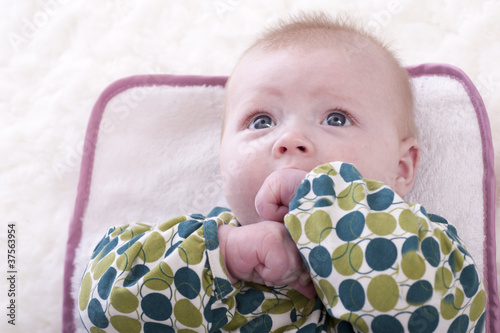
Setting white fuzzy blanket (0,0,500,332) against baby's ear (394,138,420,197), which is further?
white fuzzy blanket (0,0,500,332)

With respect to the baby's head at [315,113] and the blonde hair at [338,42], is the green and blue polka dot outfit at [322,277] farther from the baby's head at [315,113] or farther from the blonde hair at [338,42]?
the blonde hair at [338,42]

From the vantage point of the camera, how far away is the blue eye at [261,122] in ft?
3.87

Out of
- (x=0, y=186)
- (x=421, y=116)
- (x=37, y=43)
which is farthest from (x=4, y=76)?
(x=421, y=116)

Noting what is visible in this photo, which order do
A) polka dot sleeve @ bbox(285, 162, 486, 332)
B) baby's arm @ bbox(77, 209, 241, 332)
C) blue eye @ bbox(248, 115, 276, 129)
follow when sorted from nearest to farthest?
polka dot sleeve @ bbox(285, 162, 486, 332) → baby's arm @ bbox(77, 209, 241, 332) → blue eye @ bbox(248, 115, 276, 129)

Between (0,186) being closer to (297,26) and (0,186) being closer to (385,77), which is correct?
(297,26)

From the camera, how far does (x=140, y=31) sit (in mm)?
1734

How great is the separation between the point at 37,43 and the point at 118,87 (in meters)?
0.38

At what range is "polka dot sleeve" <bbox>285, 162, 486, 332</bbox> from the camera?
0.86 m

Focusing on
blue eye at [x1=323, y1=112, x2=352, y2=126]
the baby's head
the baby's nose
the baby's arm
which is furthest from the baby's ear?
the baby's arm

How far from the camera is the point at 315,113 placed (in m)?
1.12

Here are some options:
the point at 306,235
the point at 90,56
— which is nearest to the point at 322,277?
the point at 306,235

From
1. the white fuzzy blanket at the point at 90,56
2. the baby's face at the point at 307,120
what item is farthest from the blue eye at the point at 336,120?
the white fuzzy blanket at the point at 90,56

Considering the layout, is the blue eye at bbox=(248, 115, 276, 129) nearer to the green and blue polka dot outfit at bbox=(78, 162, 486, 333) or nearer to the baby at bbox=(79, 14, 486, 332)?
the baby at bbox=(79, 14, 486, 332)

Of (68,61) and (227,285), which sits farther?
(68,61)
